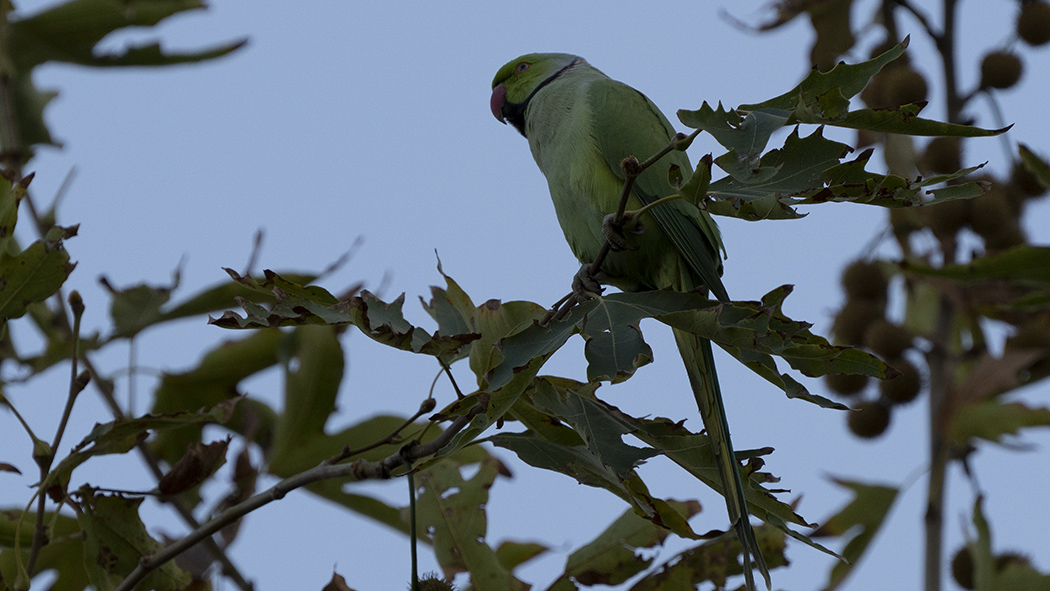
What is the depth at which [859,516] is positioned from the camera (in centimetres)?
382

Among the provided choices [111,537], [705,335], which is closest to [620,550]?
[705,335]

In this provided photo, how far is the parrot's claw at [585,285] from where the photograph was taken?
73.8 inches

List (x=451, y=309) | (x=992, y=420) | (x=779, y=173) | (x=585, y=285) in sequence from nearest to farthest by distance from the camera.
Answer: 1. (x=779, y=173)
2. (x=451, y=309)
3. (x=585, y=285)
4. (x=992, y=420)

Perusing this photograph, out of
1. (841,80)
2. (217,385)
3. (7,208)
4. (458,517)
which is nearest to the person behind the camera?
(841,80)

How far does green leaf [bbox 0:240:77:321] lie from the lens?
188cm

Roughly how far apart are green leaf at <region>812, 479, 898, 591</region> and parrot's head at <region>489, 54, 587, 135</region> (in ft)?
6.29

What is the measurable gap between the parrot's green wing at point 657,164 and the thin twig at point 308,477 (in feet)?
3.29

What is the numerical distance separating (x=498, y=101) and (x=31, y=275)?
1995 mm

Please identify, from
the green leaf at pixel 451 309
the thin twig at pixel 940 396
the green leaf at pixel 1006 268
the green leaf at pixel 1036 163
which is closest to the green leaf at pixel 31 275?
the green leaf at pixel 451 309

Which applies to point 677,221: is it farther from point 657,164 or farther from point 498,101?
point 498,101

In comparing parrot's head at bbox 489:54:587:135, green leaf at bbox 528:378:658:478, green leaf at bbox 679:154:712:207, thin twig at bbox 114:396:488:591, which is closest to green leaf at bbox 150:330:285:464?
parrot's head at bbox 489:54:587:135

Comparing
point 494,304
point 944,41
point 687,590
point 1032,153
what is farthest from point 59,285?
point 944,41

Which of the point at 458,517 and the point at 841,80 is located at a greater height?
the point at 841,80

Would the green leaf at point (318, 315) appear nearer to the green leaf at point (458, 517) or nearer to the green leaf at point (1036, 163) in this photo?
the green leaf at point (458, 517)
